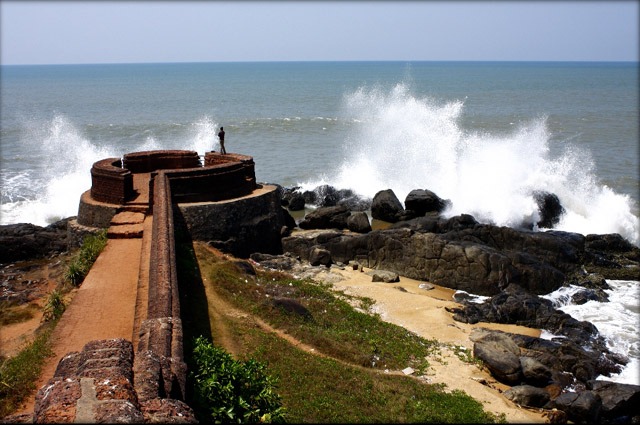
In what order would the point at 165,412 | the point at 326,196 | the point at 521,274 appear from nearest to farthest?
the point at 165,412 → the point at 521,274 → the point at 326,196

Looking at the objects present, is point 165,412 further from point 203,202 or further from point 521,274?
point 521,274

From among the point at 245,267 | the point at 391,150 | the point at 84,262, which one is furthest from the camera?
the point at 391,150

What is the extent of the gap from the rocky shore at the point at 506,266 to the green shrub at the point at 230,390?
4.66 metres

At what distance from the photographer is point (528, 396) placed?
953cm

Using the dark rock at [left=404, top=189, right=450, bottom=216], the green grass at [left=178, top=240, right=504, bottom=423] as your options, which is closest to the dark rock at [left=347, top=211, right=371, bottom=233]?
the dark rock at [left=404, top=189, right=450, bottom=216]

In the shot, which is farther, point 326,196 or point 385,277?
point 326,196

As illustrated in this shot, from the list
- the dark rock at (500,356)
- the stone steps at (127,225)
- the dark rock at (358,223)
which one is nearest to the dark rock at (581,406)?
the dark rock at (500,356)

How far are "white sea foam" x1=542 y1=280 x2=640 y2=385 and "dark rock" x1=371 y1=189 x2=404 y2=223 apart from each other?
814 centimetres

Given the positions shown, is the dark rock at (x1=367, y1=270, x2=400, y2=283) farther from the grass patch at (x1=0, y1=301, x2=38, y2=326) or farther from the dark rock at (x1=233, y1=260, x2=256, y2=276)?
the grass patch at (x1=0, y1=301, x2=38, y2=326)

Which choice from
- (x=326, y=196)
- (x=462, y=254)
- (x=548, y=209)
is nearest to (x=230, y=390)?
(x=462, y=254)

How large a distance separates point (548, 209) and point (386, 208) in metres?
6.01

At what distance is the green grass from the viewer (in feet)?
27.5

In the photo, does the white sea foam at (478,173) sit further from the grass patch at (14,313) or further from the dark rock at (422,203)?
the grass patch at (14,313)

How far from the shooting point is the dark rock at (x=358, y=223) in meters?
20.1
